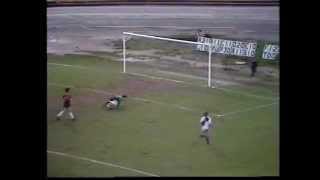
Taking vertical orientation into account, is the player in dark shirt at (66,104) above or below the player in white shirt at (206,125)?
above

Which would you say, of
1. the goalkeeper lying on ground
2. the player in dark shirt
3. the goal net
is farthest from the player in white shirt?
the player in dark shirt

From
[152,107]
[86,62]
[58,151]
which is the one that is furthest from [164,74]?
[58,151]

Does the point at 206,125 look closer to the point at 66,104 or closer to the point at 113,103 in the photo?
the point at 113,103

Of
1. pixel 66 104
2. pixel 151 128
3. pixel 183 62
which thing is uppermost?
pixel 183 62

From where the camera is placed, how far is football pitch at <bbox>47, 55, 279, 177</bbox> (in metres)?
5.90

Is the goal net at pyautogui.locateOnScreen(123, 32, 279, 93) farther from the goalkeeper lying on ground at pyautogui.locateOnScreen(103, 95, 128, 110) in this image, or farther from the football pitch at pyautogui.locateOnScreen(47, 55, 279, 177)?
the goalkeeper lying on ground at pyautogui.locateOnScreen(103, 95, 128, 110)

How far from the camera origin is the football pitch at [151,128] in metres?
5.90

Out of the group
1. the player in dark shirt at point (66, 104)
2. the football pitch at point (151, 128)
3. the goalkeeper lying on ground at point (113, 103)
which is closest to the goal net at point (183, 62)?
the football pitch at point (151, 128)

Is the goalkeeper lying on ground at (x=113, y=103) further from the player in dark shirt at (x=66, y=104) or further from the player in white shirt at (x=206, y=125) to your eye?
the player in white shirt at (x=206, y=125)

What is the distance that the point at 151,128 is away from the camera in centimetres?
595

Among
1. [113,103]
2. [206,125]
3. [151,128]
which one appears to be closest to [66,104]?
[113,103]
